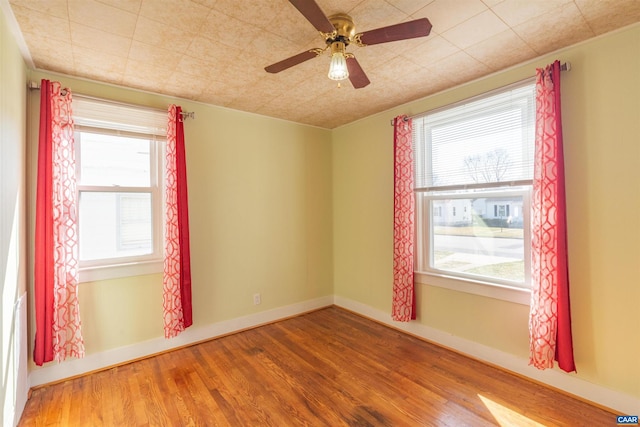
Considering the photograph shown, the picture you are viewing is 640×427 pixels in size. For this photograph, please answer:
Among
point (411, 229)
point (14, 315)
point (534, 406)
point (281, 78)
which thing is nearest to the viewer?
point (14, 315)

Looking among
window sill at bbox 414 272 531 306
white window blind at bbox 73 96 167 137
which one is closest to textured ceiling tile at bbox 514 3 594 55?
window sill at bbox 414 272 531 306

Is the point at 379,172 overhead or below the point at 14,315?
overhead

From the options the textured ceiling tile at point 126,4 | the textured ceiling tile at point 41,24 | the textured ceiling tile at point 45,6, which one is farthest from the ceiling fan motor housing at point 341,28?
the textured ceiling tile at point 41,24

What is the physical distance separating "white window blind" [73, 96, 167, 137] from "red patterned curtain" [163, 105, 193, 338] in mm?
134

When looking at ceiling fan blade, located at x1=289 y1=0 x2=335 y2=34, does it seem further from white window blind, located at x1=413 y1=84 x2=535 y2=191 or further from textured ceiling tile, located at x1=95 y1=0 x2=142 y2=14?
white window blind, located at x1=413 y1=84 x2=535 y2=191

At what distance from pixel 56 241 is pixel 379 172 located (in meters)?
3.11

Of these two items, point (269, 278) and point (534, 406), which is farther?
point (269, 278)

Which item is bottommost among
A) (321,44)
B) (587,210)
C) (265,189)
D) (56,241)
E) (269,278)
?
(269,278)

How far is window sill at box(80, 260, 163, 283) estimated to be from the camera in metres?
2.51

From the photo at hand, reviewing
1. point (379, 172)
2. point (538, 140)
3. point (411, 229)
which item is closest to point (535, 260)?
point (538, 140)

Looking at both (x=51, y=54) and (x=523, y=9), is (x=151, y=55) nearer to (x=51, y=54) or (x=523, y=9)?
(x=51, y=54)

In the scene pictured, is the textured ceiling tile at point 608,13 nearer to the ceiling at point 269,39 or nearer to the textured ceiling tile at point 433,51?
the ceiling at point 269,39

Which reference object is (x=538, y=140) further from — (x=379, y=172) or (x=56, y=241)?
(x=56, y=241)

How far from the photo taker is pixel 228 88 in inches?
108
